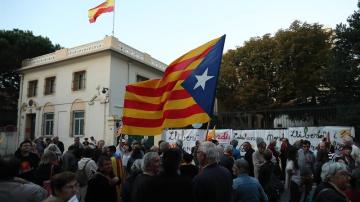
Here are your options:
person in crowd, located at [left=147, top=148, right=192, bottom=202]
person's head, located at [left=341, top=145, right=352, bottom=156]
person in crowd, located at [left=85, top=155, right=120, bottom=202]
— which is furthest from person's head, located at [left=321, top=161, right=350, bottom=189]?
person's head, located at [left=341, top=145, right=352, bottom=156]

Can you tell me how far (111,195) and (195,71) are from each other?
3030mm

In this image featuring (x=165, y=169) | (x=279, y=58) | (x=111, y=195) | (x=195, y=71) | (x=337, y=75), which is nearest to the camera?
(x=165, y=169)

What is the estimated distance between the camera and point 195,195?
3975 millimetres

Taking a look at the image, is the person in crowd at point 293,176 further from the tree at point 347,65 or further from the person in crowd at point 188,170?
the tree at point 347,65

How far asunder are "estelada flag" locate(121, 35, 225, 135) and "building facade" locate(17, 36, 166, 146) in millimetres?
15760

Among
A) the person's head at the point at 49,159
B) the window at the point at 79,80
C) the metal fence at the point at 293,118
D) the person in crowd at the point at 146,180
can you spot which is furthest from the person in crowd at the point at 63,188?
the window at the point at 79,80

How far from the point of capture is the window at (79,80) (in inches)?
1014

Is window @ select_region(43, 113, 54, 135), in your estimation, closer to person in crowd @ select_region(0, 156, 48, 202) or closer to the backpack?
the backpack

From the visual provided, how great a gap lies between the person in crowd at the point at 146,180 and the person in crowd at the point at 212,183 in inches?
19.5

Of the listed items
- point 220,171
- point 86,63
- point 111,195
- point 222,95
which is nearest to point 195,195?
point 220,171

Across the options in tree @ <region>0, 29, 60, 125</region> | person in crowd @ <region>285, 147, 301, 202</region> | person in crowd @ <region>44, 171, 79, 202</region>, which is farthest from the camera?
tree @ <region>0, 29, 60, 125</region>

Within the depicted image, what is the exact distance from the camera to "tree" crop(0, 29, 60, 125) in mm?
31469

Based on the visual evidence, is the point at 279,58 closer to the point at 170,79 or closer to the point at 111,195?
the point at 170,79

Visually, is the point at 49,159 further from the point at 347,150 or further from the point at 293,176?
the point at 347,150
